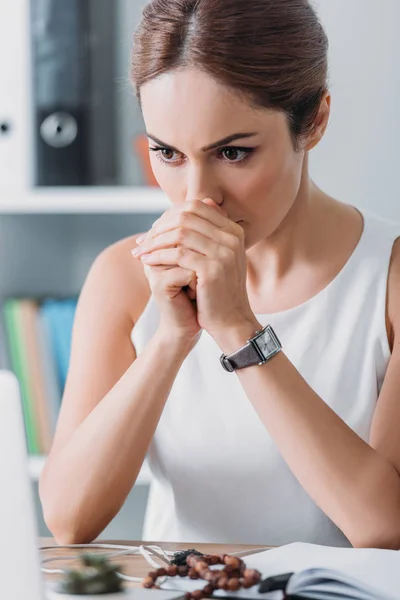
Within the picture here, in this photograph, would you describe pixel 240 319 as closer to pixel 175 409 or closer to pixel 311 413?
pixel 311 413

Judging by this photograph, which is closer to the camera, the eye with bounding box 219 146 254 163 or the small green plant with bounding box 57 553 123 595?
the small green plant with bounding box 57 553 123 595

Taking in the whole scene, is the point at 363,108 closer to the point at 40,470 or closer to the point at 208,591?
the point at 40,470

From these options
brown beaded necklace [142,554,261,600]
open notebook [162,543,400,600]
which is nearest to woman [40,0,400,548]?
open notebook [162,543,400,600]

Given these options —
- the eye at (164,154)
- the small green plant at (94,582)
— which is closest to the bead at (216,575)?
the small green plant at (94,582)

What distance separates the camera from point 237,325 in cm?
116

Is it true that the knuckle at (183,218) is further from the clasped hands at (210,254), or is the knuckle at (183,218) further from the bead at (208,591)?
the bead at (208,591)

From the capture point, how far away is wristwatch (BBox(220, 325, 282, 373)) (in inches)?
44.9

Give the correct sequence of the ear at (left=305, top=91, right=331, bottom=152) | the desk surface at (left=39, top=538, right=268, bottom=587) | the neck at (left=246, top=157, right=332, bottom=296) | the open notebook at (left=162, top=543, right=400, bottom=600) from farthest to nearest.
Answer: the neck at (left=246, top=157, right=332, bottom=296) < the ear at (left=305, top=91, right=331, bottom=152) < the desk surface at (left=39, top=538, right=268, bottom=587) < the open notebook at (left=162, top=543, right=400, bottom=600)

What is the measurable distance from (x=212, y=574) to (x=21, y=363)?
1187 mm

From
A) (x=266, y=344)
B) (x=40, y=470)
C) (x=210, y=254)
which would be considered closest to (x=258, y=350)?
(x=266, y=344)

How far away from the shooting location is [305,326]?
1380mm

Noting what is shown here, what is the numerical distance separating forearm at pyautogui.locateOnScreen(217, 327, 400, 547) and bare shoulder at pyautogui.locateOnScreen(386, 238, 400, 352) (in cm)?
24

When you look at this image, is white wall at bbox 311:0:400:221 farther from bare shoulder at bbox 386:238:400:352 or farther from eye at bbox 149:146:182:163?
eye at bbox 149:146:182:163

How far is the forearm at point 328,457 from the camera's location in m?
1.11
